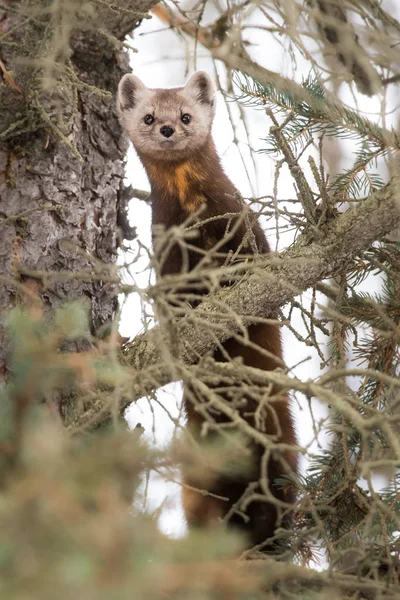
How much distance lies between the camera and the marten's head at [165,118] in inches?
169

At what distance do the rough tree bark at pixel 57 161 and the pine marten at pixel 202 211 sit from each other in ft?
1.07

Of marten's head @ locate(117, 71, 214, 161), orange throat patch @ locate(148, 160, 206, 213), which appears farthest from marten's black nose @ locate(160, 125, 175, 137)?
orange throat patch @ locate(148, 160, 206, 213)

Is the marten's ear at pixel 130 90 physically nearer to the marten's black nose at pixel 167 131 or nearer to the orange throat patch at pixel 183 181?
the marten's black nose at pixel 167 131

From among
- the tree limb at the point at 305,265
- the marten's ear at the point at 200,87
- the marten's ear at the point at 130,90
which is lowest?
the tree limb at the point at 305,265

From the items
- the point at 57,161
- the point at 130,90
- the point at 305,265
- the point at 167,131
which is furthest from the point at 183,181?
the point at 305,265

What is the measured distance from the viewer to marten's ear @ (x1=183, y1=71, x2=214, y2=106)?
15.7ft

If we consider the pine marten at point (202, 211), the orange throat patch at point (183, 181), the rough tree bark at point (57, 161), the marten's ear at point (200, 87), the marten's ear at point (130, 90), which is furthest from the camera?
the marten's ear at point (200, 87)

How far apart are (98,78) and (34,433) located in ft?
9.76

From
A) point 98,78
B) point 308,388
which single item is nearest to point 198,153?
point 98,78

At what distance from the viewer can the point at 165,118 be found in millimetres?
4555

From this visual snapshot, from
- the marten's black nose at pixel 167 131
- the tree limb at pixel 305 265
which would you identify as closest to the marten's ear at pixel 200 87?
the marten's black nose at pixel 167 131

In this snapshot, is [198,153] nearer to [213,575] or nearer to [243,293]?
[243,293]

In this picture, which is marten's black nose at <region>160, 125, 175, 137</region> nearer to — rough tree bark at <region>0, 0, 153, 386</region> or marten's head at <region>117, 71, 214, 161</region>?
marten's head at <region>117, 71, 214, 161</region>

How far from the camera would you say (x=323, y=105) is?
9.26 feet
